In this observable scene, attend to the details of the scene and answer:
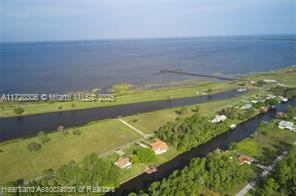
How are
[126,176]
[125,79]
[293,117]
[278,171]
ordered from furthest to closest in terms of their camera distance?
1. [125,79]
2. [293,117]
3. [126,176]
4. [278,171]

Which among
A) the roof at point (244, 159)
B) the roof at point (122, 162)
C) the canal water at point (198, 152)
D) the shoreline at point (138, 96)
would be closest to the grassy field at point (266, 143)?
the roof at point (244, 159)

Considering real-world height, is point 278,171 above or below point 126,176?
above

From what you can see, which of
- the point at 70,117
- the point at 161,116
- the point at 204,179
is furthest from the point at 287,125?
the point at 70,117

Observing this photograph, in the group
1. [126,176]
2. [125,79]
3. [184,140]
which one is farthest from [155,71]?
[126,176]

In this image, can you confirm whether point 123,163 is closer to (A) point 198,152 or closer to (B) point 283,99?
(A) point 198,152

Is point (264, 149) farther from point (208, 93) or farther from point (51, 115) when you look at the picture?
point (51, 115)
